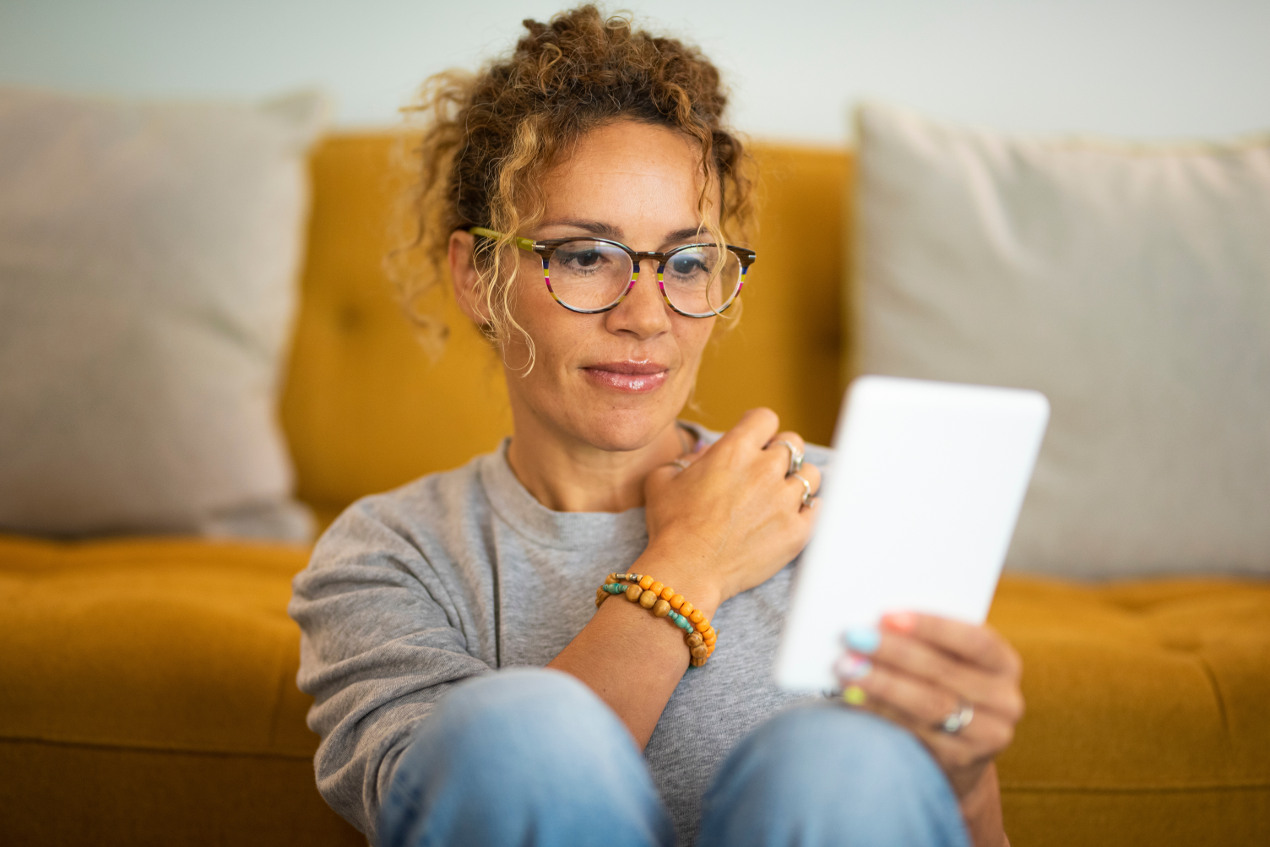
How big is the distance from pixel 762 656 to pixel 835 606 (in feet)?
0.90

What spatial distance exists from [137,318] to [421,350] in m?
0.44

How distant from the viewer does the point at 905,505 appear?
63 cm

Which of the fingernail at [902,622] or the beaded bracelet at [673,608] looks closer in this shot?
the fingernail at [902,622]

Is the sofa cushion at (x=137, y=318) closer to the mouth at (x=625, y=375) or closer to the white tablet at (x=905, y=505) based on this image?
the mouth at (x=625, y=375)

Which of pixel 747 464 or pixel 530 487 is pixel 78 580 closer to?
pixel 530 487

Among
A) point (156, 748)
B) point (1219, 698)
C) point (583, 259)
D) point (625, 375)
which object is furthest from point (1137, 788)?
point (156, 748)

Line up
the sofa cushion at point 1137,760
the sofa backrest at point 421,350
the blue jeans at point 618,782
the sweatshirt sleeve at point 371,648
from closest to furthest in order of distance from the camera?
the blue jeans at point 618,782, the sweatshirt sleeve at point 371,648, the sofa cushion at point 1137,760, the sofa backrest at point 421,350

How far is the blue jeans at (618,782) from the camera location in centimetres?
60

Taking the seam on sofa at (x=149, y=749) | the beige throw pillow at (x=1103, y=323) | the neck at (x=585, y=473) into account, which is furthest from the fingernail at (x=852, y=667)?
the beige throw pillow at (x=1103, y=323)

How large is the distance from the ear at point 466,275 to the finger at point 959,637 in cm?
58

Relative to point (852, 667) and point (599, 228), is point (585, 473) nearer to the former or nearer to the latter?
point (599, 228)

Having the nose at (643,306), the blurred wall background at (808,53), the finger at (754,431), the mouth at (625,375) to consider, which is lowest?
the finger at (754,431)

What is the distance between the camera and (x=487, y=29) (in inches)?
73.6

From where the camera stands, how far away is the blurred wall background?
6.14 ft
